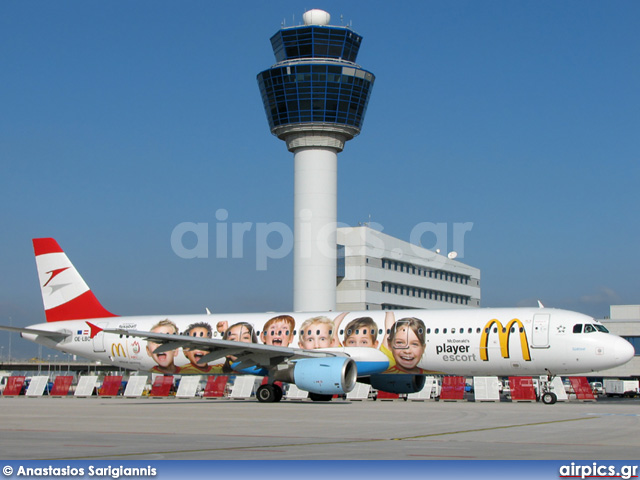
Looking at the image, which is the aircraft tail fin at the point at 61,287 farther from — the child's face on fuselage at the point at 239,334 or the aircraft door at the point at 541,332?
the aircraft door at the point at 541,332

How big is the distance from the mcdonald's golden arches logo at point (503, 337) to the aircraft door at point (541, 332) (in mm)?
358

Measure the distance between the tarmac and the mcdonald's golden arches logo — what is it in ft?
24.2

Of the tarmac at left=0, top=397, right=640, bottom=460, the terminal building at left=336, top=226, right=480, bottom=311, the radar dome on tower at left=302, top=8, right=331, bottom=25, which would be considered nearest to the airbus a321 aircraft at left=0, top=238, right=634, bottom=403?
the tarmac at left=0, top=397, right=640, bottom=460

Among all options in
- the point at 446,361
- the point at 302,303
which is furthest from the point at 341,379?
the point at 302,303

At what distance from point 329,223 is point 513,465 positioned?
224ft

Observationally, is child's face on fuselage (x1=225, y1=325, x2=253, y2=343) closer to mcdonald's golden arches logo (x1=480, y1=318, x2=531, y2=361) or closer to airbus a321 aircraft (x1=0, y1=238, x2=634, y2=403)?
airbus a321 aircraft (x1=0, y1=238, x2=634, y2=403)

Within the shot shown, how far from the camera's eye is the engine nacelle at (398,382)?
34469mm

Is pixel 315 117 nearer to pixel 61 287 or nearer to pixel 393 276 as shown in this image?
pixel 393 276

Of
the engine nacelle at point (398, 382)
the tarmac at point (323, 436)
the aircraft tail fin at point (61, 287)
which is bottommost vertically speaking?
the engine nacelle at point (398, 382)

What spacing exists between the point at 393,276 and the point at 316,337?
66974mm

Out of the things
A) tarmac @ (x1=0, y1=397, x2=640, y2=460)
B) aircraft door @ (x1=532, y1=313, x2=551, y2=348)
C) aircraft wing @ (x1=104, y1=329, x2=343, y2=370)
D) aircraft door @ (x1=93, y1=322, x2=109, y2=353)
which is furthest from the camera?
aircraft door @ (x1=93, y1=322, x2=109, y2=353)

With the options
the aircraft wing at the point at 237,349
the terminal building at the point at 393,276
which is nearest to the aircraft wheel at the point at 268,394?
the aircraft wing at the point at 237,349

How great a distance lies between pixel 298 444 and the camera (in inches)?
551

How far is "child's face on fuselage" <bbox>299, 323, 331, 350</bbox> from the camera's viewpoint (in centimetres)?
3538
